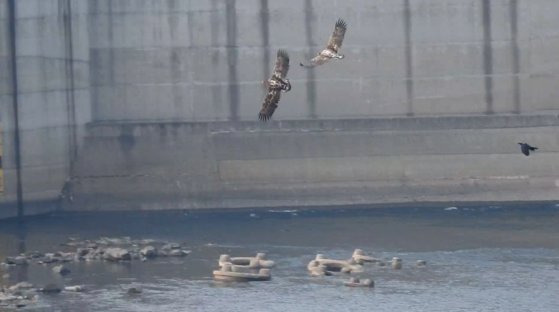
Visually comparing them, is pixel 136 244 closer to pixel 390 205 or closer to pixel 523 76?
pixel 390 205

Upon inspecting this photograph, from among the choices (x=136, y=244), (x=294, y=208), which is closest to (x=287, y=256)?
(x=136, y=244)

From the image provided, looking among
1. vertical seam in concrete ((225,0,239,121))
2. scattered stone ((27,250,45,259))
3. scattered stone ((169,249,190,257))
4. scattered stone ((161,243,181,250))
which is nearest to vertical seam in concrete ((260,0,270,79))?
vertical seam in concrete ((225,0,239,121))

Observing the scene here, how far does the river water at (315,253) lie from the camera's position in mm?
21203

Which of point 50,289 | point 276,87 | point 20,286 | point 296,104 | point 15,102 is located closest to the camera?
point 50,289

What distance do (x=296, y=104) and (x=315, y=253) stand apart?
6.76 m

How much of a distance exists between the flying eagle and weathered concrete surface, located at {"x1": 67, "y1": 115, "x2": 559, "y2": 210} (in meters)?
1.39

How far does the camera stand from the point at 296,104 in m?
31.5

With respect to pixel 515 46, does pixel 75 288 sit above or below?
below

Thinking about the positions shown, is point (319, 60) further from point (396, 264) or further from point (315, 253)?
point (396, 264)

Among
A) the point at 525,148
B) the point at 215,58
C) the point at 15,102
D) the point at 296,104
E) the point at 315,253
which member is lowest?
the point at 315,253

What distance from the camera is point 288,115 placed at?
104 feet

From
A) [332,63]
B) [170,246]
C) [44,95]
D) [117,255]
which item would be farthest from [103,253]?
[332,63]

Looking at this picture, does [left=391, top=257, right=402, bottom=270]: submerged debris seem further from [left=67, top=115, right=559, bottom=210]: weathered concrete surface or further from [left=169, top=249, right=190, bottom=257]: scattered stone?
[left=67, top=115, right=559, bottom=210]: weathered concrete surface

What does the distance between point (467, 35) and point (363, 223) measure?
4.80 m
